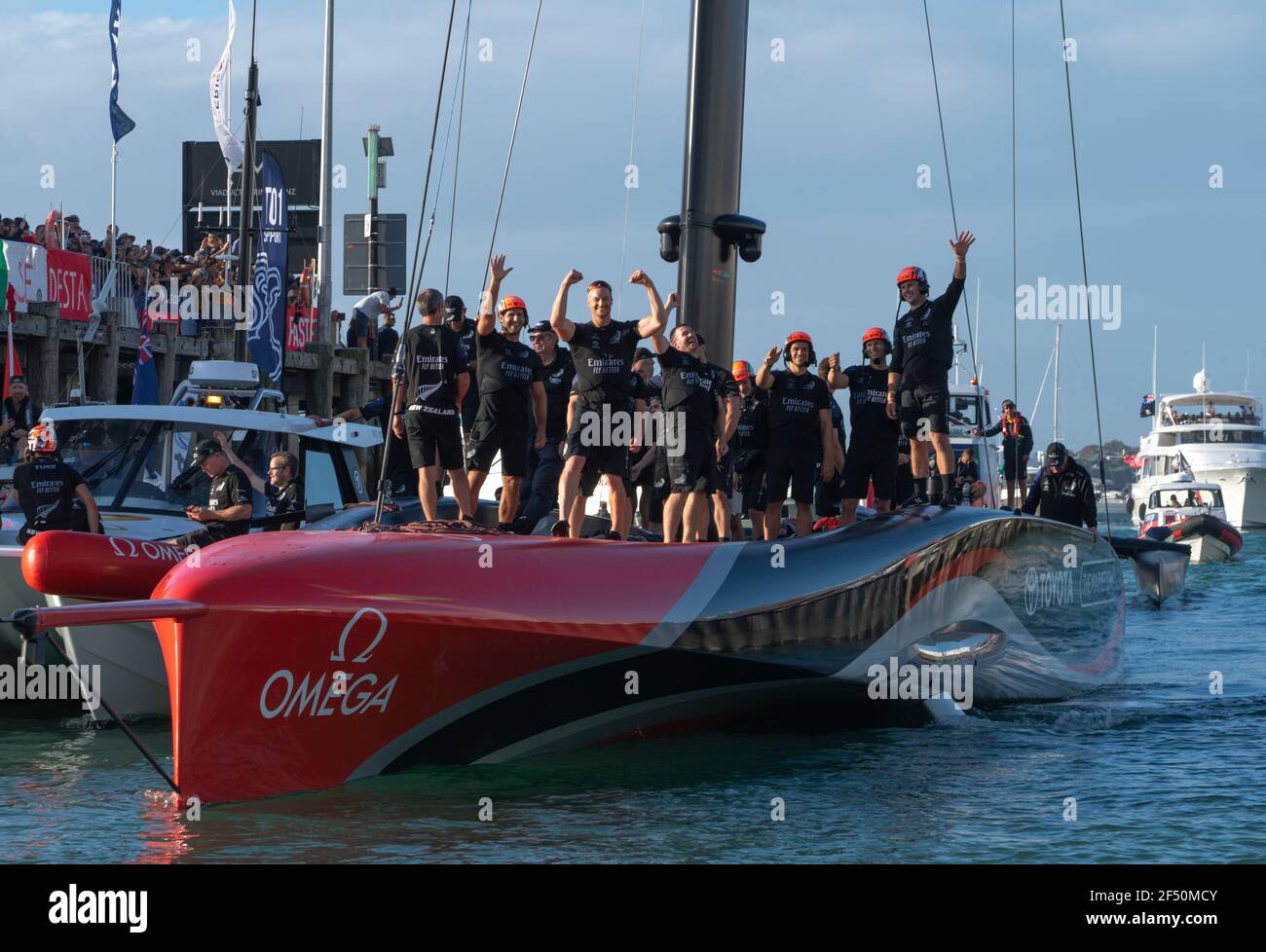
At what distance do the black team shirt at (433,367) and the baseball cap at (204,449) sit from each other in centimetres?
243

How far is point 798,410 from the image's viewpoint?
11.6 meters

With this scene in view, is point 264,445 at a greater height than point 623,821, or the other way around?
point 264,445

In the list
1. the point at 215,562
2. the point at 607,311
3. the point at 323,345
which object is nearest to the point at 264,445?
the point at 607,311

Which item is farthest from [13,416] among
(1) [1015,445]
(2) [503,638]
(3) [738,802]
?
(1) [1015,445]

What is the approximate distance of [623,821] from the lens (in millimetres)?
7359

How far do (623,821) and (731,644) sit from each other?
1080 mm

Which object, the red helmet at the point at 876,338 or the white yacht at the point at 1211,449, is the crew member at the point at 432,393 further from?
the white yacht at the point at 1211,449

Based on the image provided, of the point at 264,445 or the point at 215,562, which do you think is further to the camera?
the point at 264,445

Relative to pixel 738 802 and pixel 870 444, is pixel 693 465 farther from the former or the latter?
pixel 738 802

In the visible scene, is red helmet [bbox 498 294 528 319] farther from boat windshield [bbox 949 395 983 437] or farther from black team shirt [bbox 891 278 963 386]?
boat windshield [bbox 949 395 983 437]
